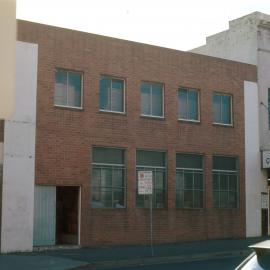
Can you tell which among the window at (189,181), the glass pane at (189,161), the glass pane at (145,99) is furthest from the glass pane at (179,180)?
the glass pane at (145,99)

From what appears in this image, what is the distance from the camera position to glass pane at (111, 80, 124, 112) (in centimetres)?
2164

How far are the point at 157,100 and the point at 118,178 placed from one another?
13.0ft

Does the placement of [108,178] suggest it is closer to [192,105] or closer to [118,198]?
[118,198]

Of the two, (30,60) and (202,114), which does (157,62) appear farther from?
(30,60)

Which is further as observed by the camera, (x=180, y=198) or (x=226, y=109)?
(x=226, y=109)

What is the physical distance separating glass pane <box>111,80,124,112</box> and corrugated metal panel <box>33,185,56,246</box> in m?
4.35

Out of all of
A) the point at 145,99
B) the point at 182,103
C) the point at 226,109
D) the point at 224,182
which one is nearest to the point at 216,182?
the point at 224,182

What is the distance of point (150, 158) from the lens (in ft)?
73.5

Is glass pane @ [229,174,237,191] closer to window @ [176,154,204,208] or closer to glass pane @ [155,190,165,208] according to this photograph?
window @ [176,154,204,208]

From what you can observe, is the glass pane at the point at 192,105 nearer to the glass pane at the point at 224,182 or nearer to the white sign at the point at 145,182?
the glass pane at the point at 224,182

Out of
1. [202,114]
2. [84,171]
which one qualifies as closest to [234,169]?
[202,114]

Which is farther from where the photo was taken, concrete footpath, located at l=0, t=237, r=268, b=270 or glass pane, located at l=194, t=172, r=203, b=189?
glass pane, located at l=194, t=172, r=203, b=189

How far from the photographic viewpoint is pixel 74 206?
20703 mm

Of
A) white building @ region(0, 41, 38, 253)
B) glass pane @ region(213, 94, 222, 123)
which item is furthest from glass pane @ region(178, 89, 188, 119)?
white building @ region(0, 41, 38, 253)
